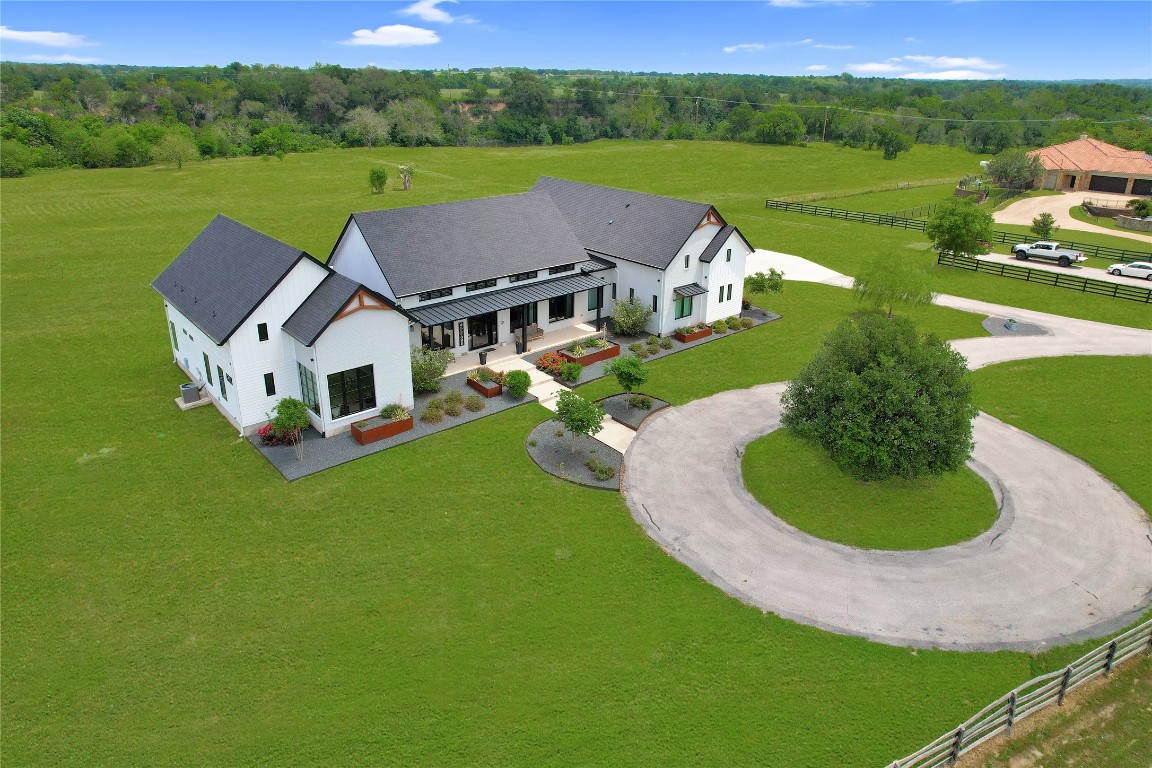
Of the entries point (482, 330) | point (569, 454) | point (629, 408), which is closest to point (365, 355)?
point (569, 454)

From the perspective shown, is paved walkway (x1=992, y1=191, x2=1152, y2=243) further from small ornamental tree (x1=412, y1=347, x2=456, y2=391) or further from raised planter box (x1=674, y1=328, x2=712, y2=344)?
small ornamental tree (x1=412, y1=347, x2=456, y2=391)

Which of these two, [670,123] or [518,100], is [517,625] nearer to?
[518,100]

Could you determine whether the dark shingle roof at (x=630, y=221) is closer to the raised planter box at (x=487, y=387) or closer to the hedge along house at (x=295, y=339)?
the raised planter box at (x=487, y=387)

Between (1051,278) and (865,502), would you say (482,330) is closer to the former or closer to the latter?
(865,502)

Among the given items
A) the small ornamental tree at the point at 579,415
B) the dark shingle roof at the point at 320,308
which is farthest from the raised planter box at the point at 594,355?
the dark shingle roof at the point at 320,308

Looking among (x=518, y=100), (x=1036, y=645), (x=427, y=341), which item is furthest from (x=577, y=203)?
(x=518, y=100)

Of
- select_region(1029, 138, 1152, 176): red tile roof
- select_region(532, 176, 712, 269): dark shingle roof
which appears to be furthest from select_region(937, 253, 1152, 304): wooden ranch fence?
select_region(1029, 138, 1152, 176): red tile roof
